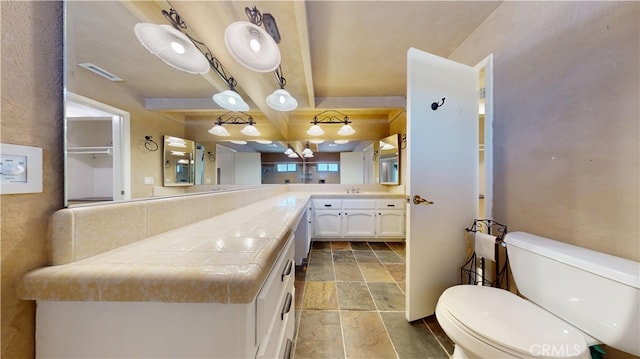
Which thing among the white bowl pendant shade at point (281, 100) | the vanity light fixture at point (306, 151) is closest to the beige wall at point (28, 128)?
the white bowl pendant shade at point (281, 100)

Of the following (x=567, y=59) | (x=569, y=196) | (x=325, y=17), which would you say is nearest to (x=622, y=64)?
(x=567, y=59)

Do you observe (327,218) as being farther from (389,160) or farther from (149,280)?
(149,280)

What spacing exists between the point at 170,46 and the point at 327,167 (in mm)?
3107

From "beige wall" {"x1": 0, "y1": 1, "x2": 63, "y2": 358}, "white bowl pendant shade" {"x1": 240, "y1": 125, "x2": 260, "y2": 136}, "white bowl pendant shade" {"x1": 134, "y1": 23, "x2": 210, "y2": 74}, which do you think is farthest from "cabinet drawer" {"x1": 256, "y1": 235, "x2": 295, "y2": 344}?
"white bowl pendant shade" {"x1": 240, "y1": 125, "x2": 260, "y2": 136}

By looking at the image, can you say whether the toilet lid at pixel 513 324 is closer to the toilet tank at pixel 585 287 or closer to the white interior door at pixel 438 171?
the toilet tank at pixel 585 287

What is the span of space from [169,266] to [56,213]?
32 centimetres

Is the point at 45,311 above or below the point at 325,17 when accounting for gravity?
below

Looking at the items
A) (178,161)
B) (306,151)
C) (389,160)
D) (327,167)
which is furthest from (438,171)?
(306,151)

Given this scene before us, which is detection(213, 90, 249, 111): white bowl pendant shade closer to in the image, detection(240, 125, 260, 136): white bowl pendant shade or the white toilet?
detection(240, 125, 260, 136): white bowl pendant shade

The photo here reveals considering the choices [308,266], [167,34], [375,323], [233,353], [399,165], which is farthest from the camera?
[399,165]

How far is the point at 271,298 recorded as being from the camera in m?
0.67

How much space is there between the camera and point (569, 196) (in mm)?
1080

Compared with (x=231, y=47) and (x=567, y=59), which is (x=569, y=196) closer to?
(x=567, y=59)

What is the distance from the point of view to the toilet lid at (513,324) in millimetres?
772
